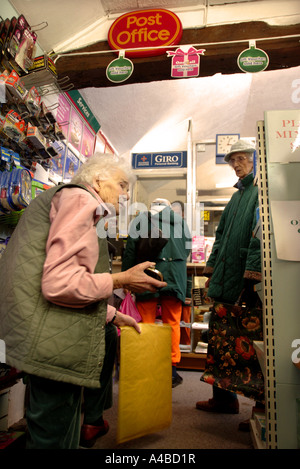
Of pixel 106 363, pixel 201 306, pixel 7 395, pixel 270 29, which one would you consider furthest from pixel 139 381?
pixel 270 29

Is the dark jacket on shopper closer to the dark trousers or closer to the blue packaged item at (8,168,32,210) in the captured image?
the blue packaged item at (8,168,32,210)

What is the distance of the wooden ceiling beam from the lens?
8.04 ft

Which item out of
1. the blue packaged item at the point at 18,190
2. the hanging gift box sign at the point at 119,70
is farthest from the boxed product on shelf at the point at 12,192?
the hanging gift box sign at the point at 119,70

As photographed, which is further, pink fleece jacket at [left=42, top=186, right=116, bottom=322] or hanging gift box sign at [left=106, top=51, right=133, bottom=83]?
hanging gift box sign at [left=106, top=51, right=133, bottom=83]

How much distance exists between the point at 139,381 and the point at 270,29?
2.81 m

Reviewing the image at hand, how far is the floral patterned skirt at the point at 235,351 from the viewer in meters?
1.56

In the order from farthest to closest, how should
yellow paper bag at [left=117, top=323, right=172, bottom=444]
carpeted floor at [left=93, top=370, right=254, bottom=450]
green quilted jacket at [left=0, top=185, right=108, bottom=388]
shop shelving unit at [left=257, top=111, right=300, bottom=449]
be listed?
1. carpeted floor at [left=93, top=370, right=254, bottom=450]
2. yellow paper bag at [left=117, top=323, right=172, bottom=444]
3. shop shelving unit at [left=257, top=111, right=300, bottom=449]
4. green quilted jacket at [left=0, top=185, right=108, bottom=388]

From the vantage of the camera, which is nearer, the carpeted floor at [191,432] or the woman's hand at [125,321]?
the woman's hand at [125,321]

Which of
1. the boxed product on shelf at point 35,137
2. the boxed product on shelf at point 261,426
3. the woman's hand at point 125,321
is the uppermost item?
the boxed product on shelf at point 35,137

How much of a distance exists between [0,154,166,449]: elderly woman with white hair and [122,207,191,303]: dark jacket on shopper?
4.53 feet

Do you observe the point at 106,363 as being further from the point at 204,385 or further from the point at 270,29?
the point at 270,29

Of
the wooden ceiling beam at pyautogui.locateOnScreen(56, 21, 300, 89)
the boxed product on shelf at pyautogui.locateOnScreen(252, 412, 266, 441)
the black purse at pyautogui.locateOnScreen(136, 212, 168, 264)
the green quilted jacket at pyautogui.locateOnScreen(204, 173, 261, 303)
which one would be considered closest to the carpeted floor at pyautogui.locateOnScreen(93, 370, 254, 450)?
the boxed product on shelf at pyautogui.locateOnScreen(252, 412, 266, 441)

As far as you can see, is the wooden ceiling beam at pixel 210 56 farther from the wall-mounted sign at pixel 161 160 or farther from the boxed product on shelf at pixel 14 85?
the wall-mounted sign at pixel 161 160

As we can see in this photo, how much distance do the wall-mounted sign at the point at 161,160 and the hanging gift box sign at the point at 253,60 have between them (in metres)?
2.72
